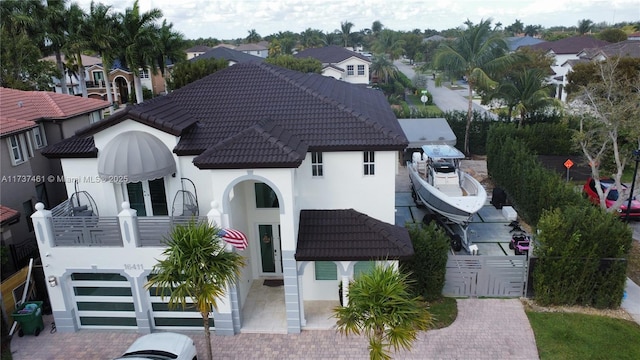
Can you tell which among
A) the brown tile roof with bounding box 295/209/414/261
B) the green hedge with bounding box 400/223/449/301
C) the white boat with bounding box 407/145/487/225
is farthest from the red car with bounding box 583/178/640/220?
the brown tile roof with bounding box 295/209/414/261

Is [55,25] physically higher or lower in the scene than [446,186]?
higher

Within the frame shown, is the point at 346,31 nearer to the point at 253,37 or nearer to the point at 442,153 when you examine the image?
the point at 253,37

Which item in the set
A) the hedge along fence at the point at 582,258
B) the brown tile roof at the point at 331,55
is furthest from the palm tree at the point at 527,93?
the brown tile roof at the point at 331,55

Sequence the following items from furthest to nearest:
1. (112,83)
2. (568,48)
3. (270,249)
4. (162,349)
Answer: (568,48) < (112,83) < (270,249) < (162,349)

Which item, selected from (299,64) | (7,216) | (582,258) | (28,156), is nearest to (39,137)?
(28,156)

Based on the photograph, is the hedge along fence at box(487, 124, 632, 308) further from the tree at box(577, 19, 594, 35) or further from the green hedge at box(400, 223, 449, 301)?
the tree at box(577, 19, 594, 35)

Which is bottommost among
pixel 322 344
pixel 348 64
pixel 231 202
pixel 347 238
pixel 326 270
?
pixel 322 344

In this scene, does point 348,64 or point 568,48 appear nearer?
point 348,64

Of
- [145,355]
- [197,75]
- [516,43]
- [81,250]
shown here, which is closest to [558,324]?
[145,355]
